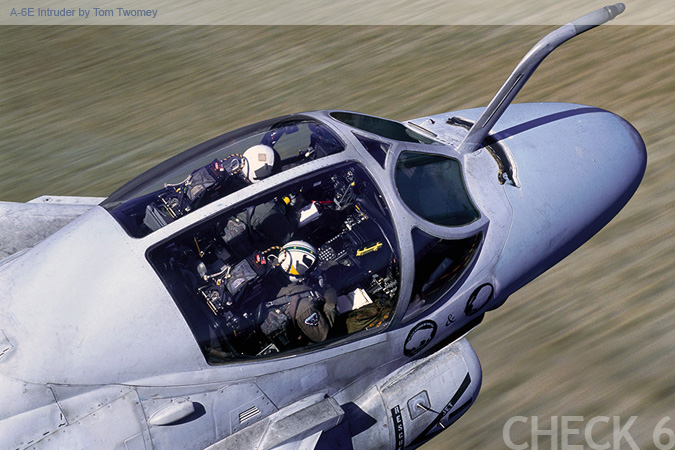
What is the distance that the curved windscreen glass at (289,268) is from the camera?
4980mm

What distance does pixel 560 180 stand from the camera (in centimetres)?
594

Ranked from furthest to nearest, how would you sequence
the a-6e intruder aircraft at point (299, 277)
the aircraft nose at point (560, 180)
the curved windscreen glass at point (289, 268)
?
the aircraft nose at point (560, 180) < the curved windscreen glass at point (289, 268) < the a-6e intruder aircraft at point (299, 277)

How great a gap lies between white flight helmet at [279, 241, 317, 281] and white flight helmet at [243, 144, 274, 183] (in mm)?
885

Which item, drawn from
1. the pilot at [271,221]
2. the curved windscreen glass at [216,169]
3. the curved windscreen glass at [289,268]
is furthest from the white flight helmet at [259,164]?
the curved windscreen glass at [289,268]

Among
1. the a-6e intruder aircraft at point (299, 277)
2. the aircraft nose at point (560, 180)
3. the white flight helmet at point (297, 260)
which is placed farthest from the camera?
the aircraft nose at point (560, 180)

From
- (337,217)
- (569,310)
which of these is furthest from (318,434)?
(569,310)

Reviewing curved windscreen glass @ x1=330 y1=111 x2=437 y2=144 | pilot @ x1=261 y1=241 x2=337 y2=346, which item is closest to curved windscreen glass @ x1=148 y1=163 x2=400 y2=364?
pilot @ x1=261 y1=241 x2=337 y2=346

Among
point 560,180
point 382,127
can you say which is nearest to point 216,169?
point 382,127

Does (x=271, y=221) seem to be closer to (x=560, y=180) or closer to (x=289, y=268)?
(x=289, y=268)

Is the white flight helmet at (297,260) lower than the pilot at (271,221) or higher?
lower

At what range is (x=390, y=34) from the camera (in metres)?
13.0

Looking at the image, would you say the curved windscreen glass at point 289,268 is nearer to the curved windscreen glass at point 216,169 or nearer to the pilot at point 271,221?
the pilot at point 271,221

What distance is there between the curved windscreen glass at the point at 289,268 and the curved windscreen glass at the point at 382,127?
0.61 metres

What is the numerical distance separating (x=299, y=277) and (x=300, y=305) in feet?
0.78
